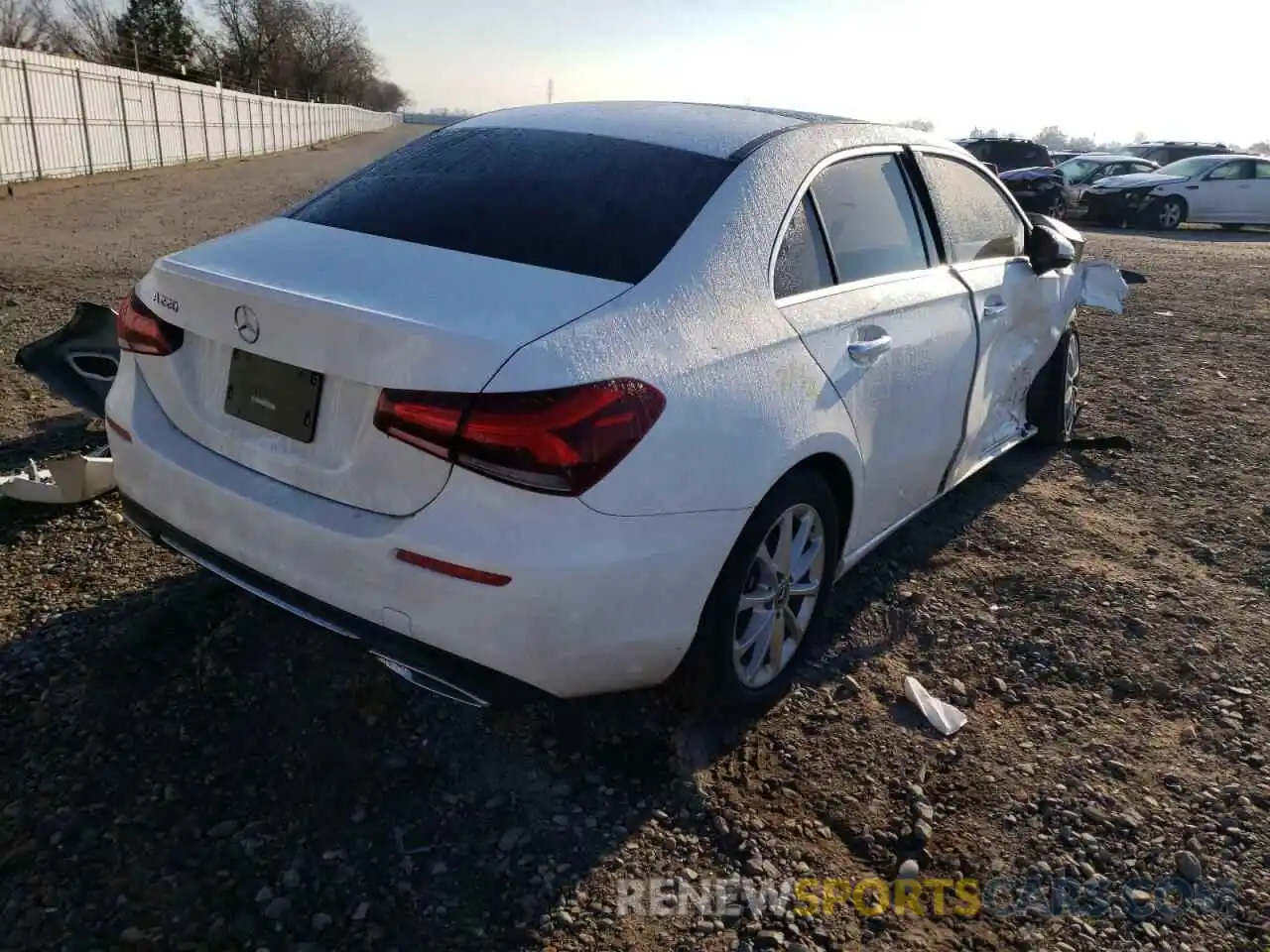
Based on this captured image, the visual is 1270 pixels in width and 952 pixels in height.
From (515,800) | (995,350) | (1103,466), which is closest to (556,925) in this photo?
(515,800)

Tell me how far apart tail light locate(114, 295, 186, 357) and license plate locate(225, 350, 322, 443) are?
11.0 inches

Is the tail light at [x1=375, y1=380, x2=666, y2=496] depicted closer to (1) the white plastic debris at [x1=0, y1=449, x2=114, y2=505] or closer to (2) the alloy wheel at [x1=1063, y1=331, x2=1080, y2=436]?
(1) the white plastic debris at [x1=0, y1=449, x2=114, y2=505]

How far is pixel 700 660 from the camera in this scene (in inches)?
104

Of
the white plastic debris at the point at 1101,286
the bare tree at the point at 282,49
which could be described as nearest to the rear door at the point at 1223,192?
the white plastic debris at the point at 1101,286

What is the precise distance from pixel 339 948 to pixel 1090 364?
7.12 m

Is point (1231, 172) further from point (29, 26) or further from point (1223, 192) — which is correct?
point (29, 26)

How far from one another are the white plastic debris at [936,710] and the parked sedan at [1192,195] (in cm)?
2125

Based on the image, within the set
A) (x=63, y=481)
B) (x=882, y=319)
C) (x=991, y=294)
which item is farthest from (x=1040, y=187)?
(x=63, y=481)

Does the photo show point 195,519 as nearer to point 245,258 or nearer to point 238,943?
point 245,258

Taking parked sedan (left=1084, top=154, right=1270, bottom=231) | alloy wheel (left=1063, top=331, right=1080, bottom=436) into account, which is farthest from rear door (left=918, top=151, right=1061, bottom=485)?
parked sedan (left=1084, top=154, right=1270, bottom=231)

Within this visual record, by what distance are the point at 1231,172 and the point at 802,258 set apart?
23144 mm

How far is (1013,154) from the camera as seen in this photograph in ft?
73.1

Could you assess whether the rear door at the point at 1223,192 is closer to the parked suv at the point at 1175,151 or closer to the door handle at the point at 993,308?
the parked suv at the point at 1175,151

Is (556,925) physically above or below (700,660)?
below
